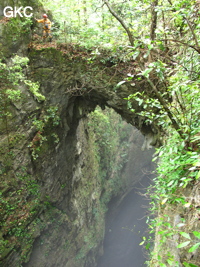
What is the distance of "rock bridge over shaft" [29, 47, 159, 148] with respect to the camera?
6.67 metres

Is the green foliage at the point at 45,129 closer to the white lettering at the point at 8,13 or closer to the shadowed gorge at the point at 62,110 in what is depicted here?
the shadowed gorge at the point at 62,110

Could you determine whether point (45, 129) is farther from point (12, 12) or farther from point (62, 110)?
point (12, 12)

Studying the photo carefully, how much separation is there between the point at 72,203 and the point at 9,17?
843 cm

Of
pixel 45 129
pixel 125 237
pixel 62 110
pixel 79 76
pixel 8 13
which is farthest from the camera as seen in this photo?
pixel 125 237

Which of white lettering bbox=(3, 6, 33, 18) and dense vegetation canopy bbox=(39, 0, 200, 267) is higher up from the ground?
white lettering bbox=(3, 6, 33, 18)

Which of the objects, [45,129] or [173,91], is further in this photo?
[45,129]

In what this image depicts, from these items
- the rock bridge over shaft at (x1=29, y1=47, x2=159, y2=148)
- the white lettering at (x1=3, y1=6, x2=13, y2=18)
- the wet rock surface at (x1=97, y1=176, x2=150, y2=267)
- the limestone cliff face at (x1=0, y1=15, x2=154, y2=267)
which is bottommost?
the wet rock surface at (x1=97, y1=176, x2=150, y2=267)

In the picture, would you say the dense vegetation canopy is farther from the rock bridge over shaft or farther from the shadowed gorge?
the rock bridge over shaft

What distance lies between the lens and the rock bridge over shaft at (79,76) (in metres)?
6.67

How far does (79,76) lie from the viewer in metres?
7.08

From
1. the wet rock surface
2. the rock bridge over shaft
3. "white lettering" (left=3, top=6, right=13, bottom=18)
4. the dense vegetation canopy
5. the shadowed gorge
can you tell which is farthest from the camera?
the wet rock surface

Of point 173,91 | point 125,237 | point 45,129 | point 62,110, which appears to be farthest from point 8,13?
point 125,237

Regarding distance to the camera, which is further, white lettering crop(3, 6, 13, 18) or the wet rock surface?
the wet rock surface

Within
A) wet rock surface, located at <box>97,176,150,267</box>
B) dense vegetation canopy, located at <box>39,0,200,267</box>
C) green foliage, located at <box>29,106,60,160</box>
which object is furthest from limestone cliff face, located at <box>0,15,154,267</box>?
wet rock surface, located at <box>97,176,150,267</box>
